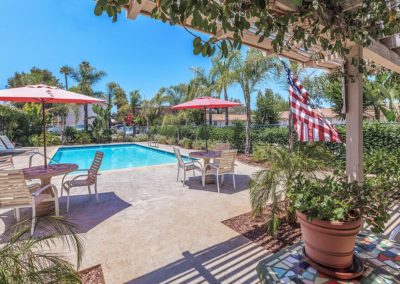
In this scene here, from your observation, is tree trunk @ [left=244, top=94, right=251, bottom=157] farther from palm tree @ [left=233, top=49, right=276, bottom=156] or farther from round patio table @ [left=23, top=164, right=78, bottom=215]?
round patio table @ [left=23, top=164, right=78, bottom=215]

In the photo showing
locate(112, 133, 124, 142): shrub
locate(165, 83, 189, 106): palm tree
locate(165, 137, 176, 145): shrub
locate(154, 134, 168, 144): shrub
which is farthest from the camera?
locate(165, 83, 189, 106): palm tree

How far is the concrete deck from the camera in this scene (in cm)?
278

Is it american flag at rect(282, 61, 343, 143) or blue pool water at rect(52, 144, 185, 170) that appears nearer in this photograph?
american flag at rect(282, 61, 343, 143)

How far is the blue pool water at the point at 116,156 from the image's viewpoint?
12812 millimetres

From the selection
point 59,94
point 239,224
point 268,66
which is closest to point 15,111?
point 59,94

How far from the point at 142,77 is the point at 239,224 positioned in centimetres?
3853

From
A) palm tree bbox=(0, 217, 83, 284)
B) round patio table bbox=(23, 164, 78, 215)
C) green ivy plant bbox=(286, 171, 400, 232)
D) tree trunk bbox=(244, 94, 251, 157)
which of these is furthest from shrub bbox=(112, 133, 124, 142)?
green ivy plant bbox=(286, 171, 400, 232)

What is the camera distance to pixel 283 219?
4.15 meters

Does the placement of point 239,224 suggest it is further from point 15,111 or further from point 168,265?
point 15,111

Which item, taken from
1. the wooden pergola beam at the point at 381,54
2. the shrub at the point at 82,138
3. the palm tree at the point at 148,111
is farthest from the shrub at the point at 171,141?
the wooden pergola beam at the point at 381,54

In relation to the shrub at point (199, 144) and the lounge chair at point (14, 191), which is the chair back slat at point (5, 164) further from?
the shrub at point (199, 144)

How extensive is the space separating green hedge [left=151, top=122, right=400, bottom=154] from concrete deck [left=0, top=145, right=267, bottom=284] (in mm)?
4912

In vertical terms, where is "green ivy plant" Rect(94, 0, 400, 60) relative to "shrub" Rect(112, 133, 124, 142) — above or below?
above

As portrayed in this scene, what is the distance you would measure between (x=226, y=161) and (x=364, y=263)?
4.35 metres
